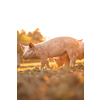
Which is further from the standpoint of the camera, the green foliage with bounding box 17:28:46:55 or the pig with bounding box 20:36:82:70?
the pig with bounding box 20:36:82:70

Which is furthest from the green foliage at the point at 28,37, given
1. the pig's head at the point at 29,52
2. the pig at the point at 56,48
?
the pig at the point at 56,48

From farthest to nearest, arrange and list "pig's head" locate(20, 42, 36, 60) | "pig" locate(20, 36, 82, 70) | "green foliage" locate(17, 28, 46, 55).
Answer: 1. "pig" locate(20, 36, 82, 70)
2. "pig's head" locate(20, 42, 36, 60)
3. "green foliage" locate(17, 28, 46, 55)

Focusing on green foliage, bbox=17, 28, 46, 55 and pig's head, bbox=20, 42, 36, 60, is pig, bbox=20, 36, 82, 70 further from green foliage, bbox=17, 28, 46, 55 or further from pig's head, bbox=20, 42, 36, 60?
green foliage, bbox=17, 28, 46, 55

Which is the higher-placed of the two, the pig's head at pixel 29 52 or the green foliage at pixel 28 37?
the green foliage at pixel 28 37

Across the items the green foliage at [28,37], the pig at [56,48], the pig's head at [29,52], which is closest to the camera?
the green foliage at [28,37]

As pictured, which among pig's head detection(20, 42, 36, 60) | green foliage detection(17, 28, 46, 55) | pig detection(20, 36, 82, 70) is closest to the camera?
green foliage detection(17, 28, 46, 55)

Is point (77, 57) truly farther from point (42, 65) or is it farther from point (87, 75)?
point (87, 75)

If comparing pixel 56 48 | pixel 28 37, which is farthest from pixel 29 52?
pixel 56 48

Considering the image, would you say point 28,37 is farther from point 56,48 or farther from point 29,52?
point 56,48

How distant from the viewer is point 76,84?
93cm

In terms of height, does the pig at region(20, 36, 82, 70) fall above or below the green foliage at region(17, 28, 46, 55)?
below

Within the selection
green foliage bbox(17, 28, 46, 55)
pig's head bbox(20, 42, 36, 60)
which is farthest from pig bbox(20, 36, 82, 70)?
green foliage bbox(17, 28, 46, 55)

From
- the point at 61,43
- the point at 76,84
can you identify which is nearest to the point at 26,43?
the point at 61,43

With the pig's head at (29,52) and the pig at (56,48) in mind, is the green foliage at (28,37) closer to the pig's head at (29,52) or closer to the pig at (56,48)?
the pig's head at (29,52)
